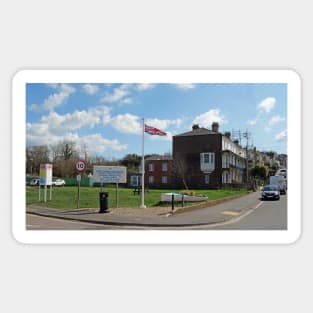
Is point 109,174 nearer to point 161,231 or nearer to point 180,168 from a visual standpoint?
point 180,168

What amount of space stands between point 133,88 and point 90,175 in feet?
7.35

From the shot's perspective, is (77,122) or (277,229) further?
(77,122)

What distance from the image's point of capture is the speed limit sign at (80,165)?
23.2 ft

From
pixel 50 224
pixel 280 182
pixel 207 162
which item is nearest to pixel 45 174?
pixel 50 224

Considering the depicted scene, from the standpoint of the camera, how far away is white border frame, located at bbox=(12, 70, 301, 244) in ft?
19.9

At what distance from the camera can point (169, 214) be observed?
7.91 meters

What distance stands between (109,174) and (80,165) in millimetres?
635

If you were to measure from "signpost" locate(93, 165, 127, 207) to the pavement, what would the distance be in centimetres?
72

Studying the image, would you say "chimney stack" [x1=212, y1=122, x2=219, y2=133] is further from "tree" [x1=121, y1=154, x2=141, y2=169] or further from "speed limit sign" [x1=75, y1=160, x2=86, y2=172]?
"speed limit sign" [x1=75, y1=160, x2=86, y2=172]

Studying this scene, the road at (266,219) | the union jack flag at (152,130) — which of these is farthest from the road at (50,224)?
the road at (266,219)

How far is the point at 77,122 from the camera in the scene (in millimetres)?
6711

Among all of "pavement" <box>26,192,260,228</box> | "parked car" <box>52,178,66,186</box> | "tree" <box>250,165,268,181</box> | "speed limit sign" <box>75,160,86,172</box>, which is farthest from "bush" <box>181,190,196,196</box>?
"parked car" <box>52,178,66,186</box>
